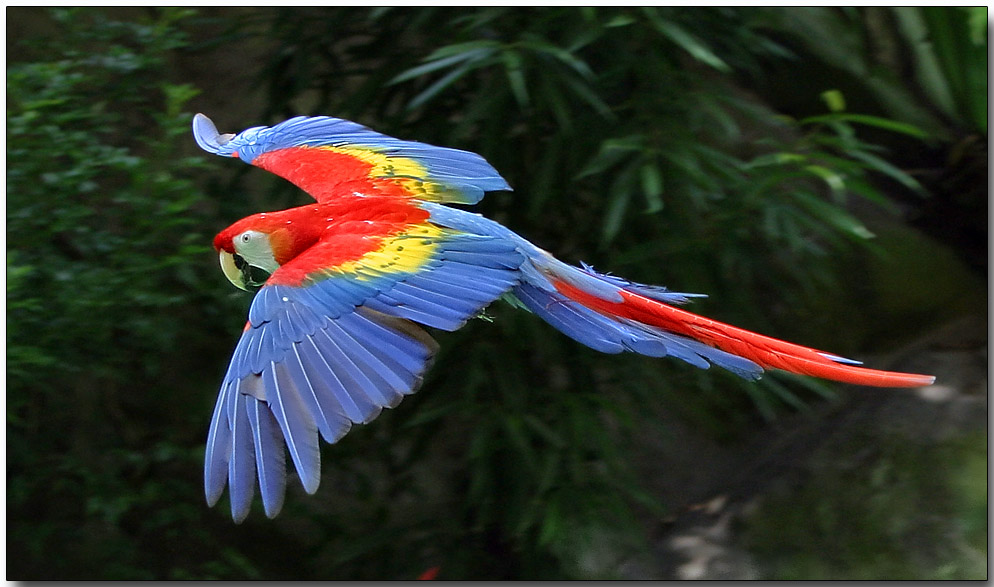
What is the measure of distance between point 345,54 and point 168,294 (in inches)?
18.6

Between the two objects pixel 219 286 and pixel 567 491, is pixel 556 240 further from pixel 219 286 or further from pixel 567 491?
pixel 219 286

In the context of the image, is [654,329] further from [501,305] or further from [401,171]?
[501,305]

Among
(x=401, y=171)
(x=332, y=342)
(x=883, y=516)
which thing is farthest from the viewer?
(x=883, y=516)

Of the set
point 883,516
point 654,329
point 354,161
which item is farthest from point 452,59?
point 883,516

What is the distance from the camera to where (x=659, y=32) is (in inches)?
52.9

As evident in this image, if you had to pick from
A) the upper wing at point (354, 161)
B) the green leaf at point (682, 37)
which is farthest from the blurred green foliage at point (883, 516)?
the upper wing at point (354, 161)

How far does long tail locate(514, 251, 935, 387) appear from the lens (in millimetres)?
786

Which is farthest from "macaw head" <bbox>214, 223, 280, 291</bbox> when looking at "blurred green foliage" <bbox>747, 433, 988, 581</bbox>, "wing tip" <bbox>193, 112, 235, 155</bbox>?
"blurred green foliage" <bbox>747, 433, 988, 581</bbox>

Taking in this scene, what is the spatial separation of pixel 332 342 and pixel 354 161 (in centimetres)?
41

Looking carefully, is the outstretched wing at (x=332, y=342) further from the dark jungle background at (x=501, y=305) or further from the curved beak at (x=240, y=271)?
the dark jungle background at (x=501, y=305)

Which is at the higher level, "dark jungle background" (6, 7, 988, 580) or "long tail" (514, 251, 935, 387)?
"long tail" (514, 251, 935, 387)

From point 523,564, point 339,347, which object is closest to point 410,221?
point 339,347

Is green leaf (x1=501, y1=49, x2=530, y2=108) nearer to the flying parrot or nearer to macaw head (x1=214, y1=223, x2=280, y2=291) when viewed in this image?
the flying parrot

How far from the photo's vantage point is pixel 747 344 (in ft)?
2.67
